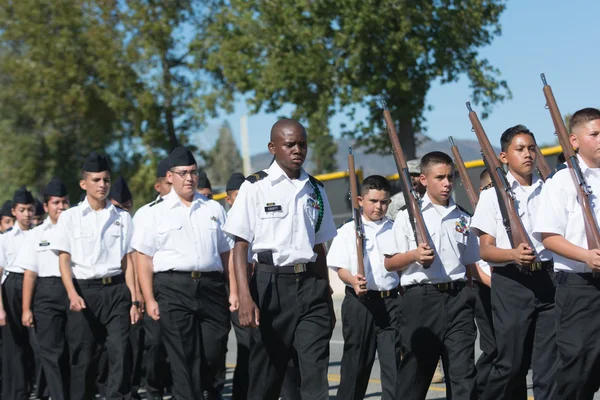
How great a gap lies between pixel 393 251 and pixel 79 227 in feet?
10.0

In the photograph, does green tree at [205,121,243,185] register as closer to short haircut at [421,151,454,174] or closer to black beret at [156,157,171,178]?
black beret at [156,157,171,178]

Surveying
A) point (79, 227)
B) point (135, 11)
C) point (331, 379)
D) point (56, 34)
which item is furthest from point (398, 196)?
point (56, 34)

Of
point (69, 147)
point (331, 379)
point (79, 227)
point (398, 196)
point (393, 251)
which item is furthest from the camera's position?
point (69, 147)

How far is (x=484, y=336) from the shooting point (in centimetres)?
828

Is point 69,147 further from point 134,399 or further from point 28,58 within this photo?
point 134,399

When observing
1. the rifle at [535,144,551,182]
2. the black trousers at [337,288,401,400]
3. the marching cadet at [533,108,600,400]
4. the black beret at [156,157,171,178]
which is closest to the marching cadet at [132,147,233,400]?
the black trousers at [337,288,401,400]

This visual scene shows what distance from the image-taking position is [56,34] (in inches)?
1571

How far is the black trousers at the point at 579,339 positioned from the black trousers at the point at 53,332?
5058mm

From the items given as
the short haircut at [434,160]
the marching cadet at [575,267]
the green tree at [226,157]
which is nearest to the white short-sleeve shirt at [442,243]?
the short haircut at [434,160]

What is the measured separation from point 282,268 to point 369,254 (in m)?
1.78

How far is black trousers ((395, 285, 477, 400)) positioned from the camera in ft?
23.6

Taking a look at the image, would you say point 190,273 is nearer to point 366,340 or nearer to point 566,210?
point 366,340

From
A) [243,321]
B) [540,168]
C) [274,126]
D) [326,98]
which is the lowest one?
[243,321]

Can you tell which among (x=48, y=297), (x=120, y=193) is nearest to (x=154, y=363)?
(x=48, y=297)
